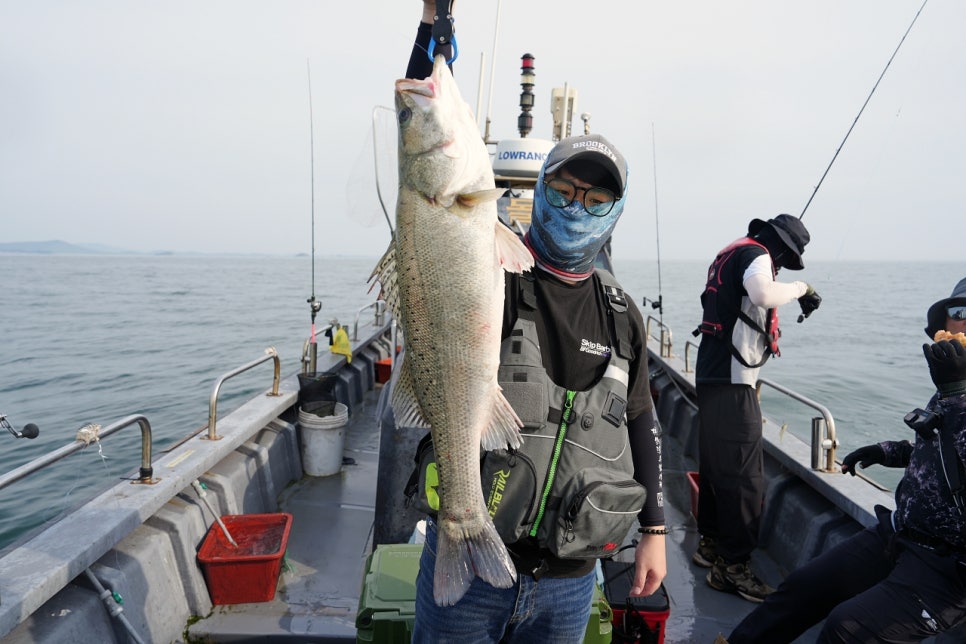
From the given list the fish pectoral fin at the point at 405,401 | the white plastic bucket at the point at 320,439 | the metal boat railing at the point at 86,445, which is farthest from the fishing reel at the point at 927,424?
the white plastic bucket at the point at 320,439

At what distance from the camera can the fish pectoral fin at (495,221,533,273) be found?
68.1 inches

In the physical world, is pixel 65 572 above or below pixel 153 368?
above

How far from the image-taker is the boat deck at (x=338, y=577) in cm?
377

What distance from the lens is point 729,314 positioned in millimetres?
4188

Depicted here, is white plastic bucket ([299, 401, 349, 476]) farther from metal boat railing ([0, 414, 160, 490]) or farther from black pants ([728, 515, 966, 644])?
black pants ([728, 515, 966, 644])

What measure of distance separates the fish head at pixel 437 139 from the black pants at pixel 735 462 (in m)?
3.23

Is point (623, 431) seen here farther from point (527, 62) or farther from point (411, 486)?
point (527, 62)

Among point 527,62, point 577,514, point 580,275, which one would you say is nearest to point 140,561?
point 577,514

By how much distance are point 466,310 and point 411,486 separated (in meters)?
0.74

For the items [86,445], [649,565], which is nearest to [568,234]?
[649,565]

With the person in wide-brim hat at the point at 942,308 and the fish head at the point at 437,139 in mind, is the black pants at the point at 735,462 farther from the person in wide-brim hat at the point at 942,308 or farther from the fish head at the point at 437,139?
the fish head at the point at 437,139

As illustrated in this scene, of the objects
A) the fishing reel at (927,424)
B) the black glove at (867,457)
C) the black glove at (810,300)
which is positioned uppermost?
the black glove at (810,300)

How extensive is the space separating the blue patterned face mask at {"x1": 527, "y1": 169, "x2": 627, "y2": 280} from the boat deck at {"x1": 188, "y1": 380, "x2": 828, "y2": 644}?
266cm

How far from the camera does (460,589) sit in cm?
178
